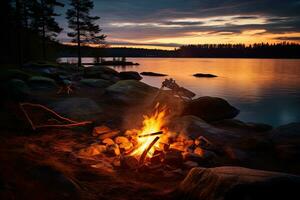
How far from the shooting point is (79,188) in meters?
5.23

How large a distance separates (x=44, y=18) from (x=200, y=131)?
38072mm

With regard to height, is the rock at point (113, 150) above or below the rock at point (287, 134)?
below

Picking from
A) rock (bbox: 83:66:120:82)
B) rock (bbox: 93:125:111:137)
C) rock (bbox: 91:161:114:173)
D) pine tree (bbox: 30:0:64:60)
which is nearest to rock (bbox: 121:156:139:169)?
rock (bbox: 91:161:114:173)

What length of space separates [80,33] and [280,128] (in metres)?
36.6

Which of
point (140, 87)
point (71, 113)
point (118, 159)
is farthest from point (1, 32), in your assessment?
point (118, 159)

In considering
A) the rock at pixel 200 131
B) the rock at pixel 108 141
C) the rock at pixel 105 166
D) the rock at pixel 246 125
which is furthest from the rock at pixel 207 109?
the rock at pixel 105 166

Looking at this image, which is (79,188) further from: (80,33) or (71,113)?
(80,33)

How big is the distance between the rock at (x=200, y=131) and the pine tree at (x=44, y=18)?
34.3 m

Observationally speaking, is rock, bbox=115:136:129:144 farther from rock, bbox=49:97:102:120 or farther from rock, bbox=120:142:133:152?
rock, bbox=49:97:102:120

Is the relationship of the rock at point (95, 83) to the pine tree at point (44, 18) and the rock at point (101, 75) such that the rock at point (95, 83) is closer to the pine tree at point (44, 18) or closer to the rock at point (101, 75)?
the rock at point (101, 75)

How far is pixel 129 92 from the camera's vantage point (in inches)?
672

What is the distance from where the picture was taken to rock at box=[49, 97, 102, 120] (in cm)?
1162

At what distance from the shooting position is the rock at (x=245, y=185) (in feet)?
12.9

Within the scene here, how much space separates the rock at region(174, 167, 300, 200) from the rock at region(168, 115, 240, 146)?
15.6 ft
